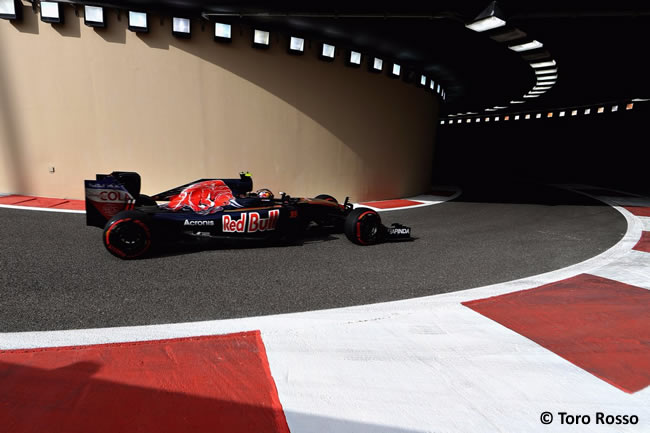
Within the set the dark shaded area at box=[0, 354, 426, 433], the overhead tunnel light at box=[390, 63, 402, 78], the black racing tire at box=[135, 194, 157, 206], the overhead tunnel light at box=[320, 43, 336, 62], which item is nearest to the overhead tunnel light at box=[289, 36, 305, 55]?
the overhead tunnel light at box=[320, 43, 336, 62]

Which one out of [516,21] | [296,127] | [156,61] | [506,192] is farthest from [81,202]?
[506,192]

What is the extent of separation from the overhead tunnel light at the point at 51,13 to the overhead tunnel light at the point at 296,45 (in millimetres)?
5513

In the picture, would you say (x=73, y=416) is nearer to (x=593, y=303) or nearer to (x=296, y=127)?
(x=593, y=303)

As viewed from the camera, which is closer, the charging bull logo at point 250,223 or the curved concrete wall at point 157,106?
the charging bull logo at point 250,223

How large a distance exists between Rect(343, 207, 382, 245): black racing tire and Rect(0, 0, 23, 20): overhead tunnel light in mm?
9400

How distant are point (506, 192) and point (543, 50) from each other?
6490 mm

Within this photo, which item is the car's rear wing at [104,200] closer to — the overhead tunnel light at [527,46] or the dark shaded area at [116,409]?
the dark shaded area at [116,409]

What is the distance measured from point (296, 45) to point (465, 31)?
4363mm

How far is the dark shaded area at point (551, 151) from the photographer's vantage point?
21.1m

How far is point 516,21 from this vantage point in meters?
7.36

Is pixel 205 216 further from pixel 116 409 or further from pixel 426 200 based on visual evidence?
pixel 426 200

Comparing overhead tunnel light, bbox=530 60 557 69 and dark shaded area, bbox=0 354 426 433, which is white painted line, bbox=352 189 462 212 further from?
dark shaded area, bbox=0 354 426 433

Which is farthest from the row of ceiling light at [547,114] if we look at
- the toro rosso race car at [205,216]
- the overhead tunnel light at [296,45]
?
the toro rosso race car at [205,216]

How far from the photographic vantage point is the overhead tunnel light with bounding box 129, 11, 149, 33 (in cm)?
802
